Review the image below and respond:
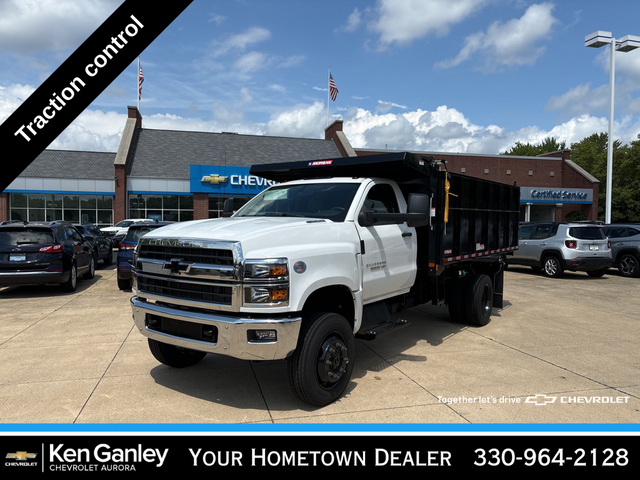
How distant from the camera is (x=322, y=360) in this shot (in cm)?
399

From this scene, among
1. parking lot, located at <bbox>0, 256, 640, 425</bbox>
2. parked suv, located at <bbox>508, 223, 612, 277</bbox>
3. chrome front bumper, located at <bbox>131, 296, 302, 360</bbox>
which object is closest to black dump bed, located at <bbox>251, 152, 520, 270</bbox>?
parking lot, located at <bbox>0, 256, 640, 425</bbox>

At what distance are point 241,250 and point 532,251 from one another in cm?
1304

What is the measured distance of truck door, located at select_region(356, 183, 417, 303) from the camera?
477 cm

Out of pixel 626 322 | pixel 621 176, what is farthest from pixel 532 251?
pixel 621 176

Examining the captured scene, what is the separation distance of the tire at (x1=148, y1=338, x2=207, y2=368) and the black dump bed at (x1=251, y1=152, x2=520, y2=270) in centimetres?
272

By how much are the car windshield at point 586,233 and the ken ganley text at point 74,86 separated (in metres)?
13.4

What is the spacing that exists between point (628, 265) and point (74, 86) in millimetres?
16246

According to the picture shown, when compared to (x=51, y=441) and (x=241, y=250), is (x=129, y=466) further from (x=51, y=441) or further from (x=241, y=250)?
(x=241, y=250)

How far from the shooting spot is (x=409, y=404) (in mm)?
4207

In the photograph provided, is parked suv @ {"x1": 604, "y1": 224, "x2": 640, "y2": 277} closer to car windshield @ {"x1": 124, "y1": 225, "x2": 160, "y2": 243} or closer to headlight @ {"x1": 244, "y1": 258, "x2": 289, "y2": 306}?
car windshield @ {"x1": 124, "y1": 225, "x2": 160, "y2": 243}

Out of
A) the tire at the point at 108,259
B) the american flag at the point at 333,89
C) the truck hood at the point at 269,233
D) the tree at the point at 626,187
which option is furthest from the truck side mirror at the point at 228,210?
the tree at the point at 626,187

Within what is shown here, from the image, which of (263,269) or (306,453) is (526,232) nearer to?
(263,269)

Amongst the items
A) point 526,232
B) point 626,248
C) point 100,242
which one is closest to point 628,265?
point 626,248

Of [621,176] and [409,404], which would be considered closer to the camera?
[409,404]
